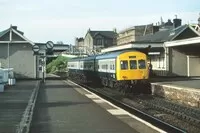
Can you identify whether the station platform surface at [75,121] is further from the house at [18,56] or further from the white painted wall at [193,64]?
the house at [18,56]

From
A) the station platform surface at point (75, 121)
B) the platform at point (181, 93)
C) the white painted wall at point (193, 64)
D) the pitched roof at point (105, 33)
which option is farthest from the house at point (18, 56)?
the pitched roof at point (105, 33)

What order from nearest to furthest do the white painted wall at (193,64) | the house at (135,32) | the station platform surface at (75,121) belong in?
the station platform surface at (75,121) < the white painted wall at (193,64) < the house at (135,32)

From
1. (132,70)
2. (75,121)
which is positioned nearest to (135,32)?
(132,70)

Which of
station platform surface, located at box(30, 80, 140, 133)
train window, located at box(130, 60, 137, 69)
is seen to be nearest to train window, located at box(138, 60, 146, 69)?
train window, located at box(130, 60, 137, 69)

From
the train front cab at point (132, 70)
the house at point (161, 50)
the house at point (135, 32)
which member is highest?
the house at point (135, 32)

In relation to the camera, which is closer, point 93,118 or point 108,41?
point 93,118

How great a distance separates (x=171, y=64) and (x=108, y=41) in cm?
8602

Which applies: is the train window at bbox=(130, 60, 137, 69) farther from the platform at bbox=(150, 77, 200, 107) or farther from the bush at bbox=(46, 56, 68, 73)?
the bush at bbox=(46, 56, 68, 73)

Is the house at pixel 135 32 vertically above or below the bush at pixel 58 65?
above

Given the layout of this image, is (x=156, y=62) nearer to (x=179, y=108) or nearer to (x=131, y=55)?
(x=131, y=55)

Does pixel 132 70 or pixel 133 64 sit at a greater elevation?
pixel 133 64

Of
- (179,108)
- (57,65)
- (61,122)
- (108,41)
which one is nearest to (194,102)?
(179,108)

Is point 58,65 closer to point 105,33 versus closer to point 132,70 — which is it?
point 105,33

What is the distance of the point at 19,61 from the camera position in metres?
56.9
